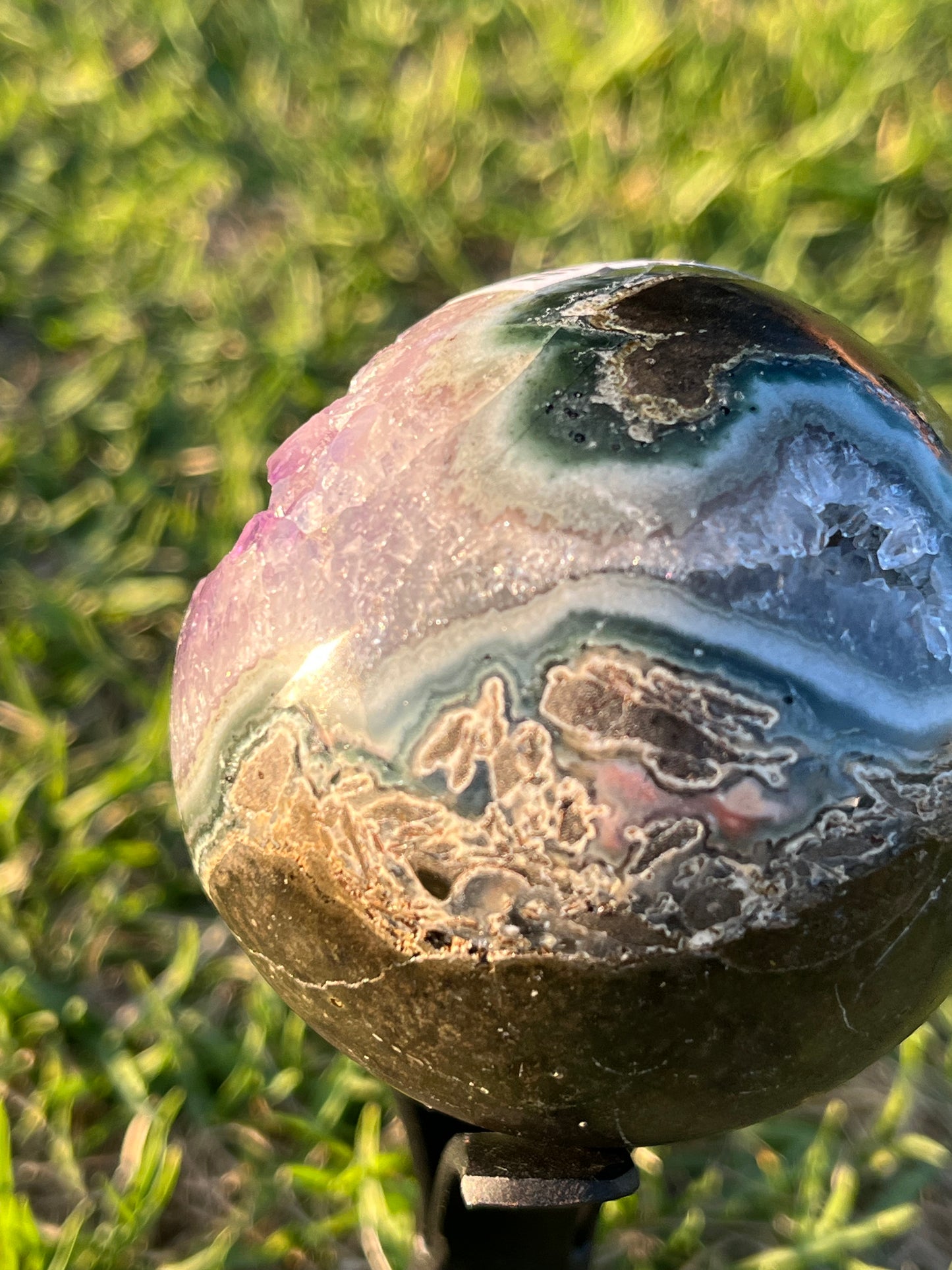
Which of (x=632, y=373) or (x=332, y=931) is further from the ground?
(x=632, y=373)

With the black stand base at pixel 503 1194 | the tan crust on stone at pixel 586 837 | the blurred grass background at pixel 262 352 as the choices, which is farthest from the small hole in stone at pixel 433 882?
the blurred grass background at pixel 262 352

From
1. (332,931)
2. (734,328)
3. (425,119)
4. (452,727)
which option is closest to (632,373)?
(734,328)

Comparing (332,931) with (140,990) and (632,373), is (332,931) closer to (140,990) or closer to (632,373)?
(632,373)

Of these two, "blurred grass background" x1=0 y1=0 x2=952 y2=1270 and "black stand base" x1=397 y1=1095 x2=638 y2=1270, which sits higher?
"blurred grass background" x1=0 y1=0 x2=952 y2=1270

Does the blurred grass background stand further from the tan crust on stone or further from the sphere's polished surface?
the tan crust on stone

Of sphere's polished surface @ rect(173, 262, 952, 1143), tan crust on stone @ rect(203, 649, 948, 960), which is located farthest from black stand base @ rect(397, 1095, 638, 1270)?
tan crust on stone @ rect(203, 649, 948, 960)

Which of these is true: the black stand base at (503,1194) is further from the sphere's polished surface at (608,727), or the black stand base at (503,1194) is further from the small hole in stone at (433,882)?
the small hole in stone at (433,882)

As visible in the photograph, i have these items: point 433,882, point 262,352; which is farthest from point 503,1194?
point 262,352

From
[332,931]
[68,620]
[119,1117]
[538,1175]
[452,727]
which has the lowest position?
[538,1175]
